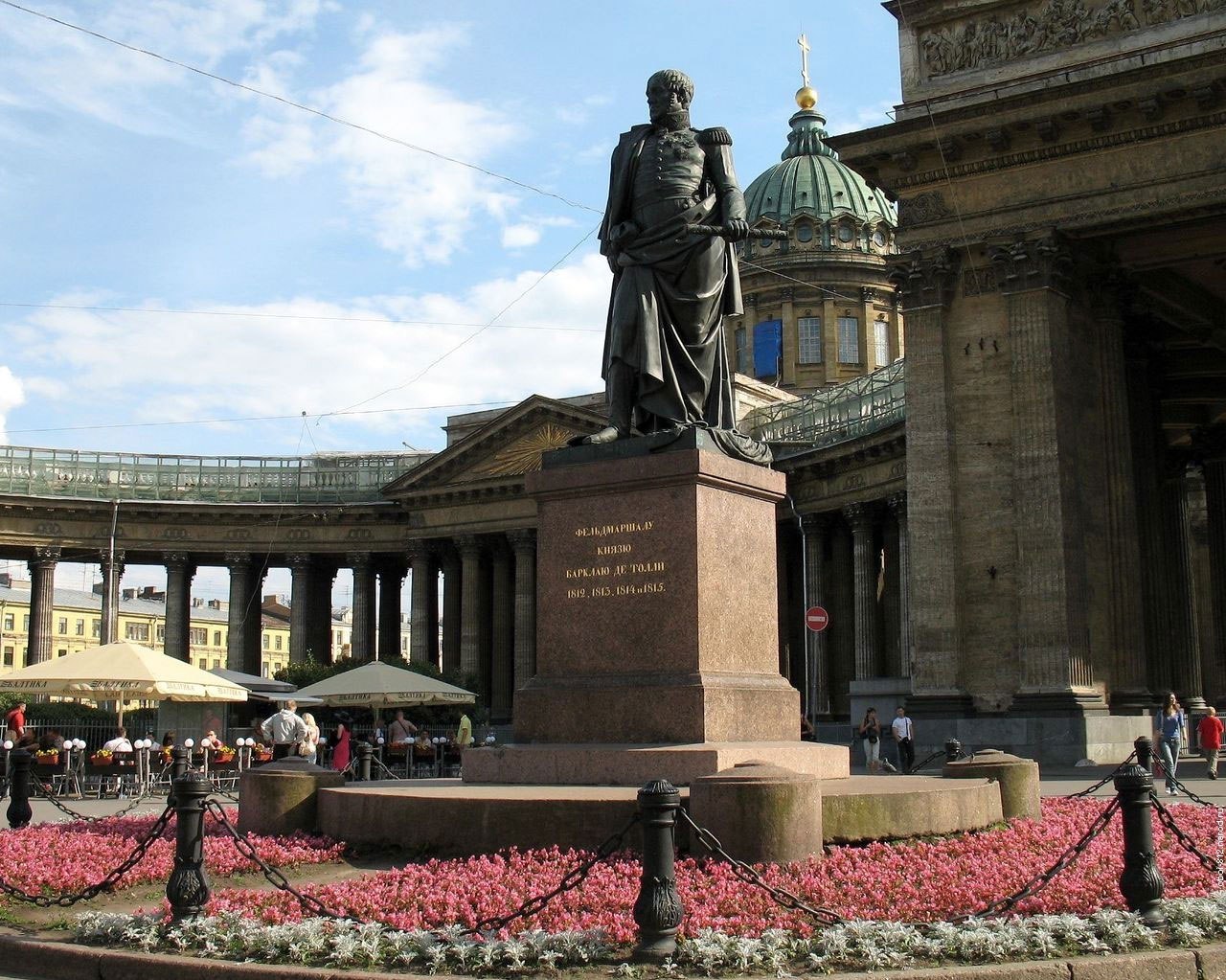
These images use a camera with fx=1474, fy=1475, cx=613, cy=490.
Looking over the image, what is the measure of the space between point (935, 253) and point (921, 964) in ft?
85.8

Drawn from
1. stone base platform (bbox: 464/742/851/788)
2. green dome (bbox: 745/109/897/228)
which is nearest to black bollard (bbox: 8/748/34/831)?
stone base platform (bbox: 464/742/851/788)

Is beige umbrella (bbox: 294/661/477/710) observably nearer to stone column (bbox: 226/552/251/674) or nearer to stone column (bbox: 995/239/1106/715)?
stone column (bbox: 995/239/1106/715)

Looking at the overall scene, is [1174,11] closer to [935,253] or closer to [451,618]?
[935,253]

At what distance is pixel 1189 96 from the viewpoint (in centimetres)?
2950

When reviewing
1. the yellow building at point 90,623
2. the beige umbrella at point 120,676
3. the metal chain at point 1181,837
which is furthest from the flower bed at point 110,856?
the yellow building at point 90,623

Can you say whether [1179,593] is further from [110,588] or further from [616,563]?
[110,588]

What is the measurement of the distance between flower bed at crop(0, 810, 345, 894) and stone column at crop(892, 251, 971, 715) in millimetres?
20913

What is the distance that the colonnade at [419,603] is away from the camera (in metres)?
69.2

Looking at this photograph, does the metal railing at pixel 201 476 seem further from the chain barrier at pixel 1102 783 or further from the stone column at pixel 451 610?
the chain barrier at pixel 1102 783

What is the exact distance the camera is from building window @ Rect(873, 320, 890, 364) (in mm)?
86562

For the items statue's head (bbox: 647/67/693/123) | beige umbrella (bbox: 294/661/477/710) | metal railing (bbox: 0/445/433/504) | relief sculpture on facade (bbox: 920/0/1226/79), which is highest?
relief sculpture on facade (bbox: 920/0/1226/79)

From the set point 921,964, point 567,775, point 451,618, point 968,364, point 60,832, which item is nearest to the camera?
point 921,964

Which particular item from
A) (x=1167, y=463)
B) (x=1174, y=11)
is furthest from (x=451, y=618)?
(x=1174, y=11)

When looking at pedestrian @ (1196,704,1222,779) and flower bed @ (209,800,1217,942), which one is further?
pedestrian @ (1196,704,1222,779)
